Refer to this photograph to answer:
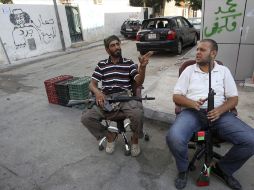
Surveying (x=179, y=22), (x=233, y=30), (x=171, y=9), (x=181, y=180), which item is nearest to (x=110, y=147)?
(x=181, y=180)

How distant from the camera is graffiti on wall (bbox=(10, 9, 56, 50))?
11.0m

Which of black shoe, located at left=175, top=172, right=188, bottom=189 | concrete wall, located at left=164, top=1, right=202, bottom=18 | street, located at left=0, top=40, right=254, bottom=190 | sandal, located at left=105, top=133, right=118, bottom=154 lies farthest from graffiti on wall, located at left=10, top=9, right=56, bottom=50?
concrete wall, located at left=164, top=1, right=202, bottom=18

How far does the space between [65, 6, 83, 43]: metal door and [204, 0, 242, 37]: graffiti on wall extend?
1120 centimetres

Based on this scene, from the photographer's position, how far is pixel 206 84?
110 inches

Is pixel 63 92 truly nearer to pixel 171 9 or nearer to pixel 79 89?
pixel 79 89

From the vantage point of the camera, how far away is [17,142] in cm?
393

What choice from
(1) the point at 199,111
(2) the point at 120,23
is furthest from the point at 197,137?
(2) the point at 120,23

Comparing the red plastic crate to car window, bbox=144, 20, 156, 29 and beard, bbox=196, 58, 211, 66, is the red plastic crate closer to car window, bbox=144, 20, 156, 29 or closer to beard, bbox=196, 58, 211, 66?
beard, bbox=196, 58, 211, 66

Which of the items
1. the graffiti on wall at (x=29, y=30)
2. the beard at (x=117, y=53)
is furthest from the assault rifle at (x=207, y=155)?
the graffiti on wall at (x=29, y=30)

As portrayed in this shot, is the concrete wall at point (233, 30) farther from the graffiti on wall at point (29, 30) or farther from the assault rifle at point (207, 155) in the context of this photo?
the graffiti on wall at point (29, 30)

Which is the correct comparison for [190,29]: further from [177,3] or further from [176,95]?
[177,3]

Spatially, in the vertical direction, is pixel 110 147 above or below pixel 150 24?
below

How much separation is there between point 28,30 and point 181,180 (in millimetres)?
11101

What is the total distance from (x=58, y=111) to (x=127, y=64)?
2.36m
